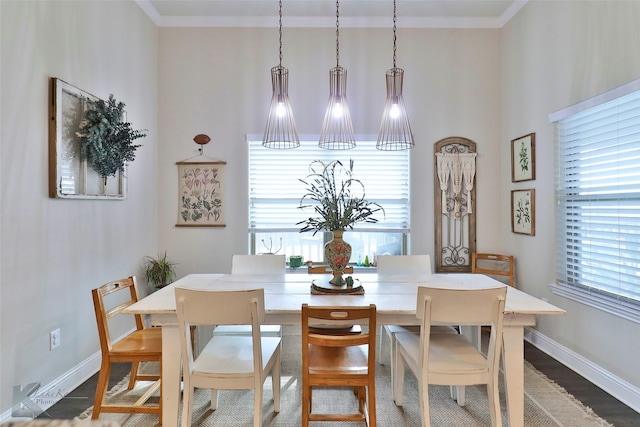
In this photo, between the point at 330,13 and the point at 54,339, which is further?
the point at 330,13

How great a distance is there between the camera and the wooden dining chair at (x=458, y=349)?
5.79ft

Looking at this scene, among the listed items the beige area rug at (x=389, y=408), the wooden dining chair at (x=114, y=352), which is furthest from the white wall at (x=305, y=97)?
the wooden dining chair at (x=114, y=352)

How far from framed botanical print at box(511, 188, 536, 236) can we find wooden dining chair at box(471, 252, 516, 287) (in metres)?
0.31

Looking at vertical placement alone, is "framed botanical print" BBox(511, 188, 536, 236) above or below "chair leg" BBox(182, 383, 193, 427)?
above

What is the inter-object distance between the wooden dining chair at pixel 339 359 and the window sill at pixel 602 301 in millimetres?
1729

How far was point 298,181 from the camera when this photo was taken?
4.00 m

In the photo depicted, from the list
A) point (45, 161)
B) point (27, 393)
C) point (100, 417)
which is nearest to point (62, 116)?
point (45, 161)

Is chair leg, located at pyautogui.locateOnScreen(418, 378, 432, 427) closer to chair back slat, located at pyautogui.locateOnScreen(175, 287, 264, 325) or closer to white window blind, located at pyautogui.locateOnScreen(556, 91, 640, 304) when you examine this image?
chair back slat, located at pyautogui.locateOnScreen(175, 287, 264, 325)

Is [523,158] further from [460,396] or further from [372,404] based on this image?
[372,404]

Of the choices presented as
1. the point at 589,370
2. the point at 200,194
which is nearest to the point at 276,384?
the point at 589,370

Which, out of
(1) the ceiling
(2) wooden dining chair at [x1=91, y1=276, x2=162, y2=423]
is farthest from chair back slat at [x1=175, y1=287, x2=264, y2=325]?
(1) the ceiling

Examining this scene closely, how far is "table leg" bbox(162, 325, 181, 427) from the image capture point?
1.94 metres

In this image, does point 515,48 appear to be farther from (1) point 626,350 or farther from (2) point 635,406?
(2) point 635,406

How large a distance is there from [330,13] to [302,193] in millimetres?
1893
